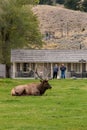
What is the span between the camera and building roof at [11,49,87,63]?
6906cm

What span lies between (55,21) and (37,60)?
95.2 metres

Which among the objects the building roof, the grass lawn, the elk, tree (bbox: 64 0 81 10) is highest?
the grass lawn

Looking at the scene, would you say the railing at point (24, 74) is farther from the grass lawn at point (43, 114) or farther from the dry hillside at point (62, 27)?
the dry hillside at point (62, 27)

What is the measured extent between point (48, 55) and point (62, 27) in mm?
88514

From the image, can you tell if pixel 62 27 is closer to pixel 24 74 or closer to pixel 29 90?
pixel 24 74

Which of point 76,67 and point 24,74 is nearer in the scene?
point 24,74

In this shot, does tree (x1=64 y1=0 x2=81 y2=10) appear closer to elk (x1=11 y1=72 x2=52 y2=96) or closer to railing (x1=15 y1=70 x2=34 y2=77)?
railing (x1=15 y1=70 x2=34 y2=77)

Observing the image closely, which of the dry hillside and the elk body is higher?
the elk body

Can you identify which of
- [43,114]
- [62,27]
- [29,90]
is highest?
[43,114]

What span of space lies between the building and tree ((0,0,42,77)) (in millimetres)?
1876

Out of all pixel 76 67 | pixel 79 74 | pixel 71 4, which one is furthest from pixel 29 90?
pixel 71 4

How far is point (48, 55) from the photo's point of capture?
2744 inches

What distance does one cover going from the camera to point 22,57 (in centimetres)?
7075

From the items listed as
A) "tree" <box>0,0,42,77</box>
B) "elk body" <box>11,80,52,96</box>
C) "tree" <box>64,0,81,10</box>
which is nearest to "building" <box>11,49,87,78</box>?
"tree" <box>0,0,42,77</box>
